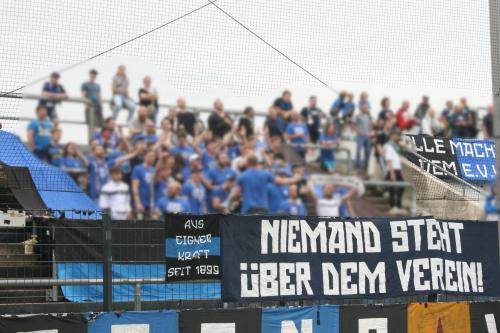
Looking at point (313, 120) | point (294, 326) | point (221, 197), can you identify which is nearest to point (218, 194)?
point (221, 197)

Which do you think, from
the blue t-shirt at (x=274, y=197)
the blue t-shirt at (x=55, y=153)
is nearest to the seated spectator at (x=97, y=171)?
the blue t-shirt at (x=55, y=153)

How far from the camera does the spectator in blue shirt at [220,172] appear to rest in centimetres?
1748

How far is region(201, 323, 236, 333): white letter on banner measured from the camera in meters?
9.67

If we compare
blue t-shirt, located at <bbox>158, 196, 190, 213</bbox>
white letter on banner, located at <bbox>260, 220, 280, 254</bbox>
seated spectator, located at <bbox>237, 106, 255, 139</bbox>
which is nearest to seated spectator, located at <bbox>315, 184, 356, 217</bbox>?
seated spectator, located at <bbox>237, 106, 255, 139</bbox>

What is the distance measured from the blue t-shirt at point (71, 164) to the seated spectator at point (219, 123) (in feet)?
8.71

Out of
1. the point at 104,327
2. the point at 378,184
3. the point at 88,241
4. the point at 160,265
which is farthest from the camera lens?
the point at 378,184

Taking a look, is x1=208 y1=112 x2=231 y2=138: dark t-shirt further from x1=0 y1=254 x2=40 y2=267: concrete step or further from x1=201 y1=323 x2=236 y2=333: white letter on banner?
x1=201 y1=323 x2=236 y2=333: white letter on banner

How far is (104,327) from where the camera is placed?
9.19 m

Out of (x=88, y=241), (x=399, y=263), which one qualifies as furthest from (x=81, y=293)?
(x=399, y=263)

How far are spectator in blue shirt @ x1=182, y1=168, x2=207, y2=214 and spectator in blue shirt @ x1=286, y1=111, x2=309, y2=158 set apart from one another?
3.03 m

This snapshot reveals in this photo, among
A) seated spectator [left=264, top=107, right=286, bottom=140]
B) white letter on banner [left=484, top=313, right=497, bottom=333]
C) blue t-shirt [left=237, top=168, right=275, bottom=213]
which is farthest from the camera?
seated spectator [left=264, top=107, right=286, bottom=140]

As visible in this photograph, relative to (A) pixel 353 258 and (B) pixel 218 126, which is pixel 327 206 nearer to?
(B) pixel 218 126

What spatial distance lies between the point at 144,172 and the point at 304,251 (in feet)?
22.0

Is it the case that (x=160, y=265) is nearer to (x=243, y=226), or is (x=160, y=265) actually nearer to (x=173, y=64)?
(x=243, y=226)
